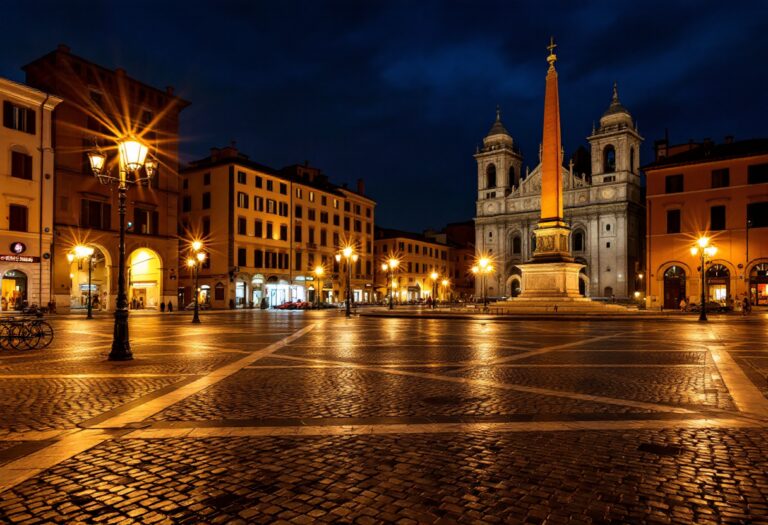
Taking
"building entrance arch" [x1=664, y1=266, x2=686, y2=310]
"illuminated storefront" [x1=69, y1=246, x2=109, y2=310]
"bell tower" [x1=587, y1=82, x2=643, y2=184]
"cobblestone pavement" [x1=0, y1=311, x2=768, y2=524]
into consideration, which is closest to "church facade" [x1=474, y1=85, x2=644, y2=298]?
"bell tower" [x1=587, y1=82, x2=643, y2=184]

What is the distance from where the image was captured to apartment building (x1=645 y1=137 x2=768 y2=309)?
4703cm

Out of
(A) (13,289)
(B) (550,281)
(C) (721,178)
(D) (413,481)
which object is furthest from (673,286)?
(D) (413,481)

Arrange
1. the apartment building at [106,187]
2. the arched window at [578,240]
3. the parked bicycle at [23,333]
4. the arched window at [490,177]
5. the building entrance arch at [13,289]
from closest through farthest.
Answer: the parked bicycle at [23,333]
the building entrance arch at [13,289]
the apartment building at [106,187]
the arched window at [578,240]
the arched window at [490,177]

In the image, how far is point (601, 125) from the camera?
82375 mm

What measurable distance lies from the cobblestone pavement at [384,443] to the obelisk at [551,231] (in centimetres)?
2305

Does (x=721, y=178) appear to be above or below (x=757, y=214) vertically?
above

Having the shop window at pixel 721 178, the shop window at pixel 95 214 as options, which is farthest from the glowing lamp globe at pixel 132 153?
the shop window at pixel 721 178

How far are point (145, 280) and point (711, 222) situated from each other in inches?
2002

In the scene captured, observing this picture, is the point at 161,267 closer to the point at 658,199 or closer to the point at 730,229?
the point at 658,199

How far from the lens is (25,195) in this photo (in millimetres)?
Answer: 35562

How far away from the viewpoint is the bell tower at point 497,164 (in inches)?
3580

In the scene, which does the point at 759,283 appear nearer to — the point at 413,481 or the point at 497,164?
the point at 497,164

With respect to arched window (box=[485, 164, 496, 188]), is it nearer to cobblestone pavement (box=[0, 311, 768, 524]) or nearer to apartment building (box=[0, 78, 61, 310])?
apartment building (box=[0, 78, 61, 310])

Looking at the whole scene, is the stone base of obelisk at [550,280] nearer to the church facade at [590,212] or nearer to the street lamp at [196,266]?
the street lamp at [196,266]
